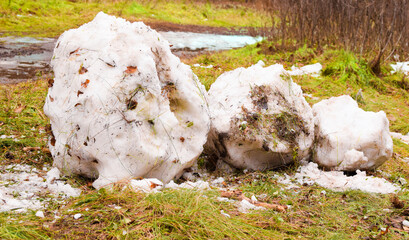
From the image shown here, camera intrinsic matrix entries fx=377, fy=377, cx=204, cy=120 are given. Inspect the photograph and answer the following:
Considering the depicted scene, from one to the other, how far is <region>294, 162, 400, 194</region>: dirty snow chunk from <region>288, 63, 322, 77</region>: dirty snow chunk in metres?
4.39

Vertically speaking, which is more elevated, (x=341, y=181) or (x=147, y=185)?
(x=147, y=185)

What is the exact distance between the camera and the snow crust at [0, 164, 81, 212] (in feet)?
7.63

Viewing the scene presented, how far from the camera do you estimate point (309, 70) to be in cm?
793

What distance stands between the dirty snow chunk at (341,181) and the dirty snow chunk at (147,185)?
1276 millimetres

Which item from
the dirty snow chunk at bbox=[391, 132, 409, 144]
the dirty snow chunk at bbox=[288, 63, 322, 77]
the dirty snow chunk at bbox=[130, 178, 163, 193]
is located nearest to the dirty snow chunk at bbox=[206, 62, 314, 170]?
the dirty snow chunk at bbox=[130, 178, 163, 193]

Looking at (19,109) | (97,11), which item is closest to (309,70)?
(19,109)

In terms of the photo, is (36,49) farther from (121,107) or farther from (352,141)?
(352,141)

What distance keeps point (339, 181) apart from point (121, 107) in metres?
1.92

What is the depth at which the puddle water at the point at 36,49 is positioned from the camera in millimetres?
7230

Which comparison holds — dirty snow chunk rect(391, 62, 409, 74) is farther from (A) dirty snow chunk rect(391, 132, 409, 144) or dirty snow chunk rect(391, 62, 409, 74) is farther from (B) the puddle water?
(B) the puddle water

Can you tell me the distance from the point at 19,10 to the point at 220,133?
1212cm

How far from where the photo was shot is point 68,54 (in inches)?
117

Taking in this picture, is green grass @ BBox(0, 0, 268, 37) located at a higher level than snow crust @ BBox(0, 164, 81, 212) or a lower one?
lower

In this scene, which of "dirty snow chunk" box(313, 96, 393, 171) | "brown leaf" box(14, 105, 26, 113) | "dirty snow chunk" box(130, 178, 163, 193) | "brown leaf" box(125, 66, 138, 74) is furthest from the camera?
"brown leaf" box(14, 105, 26, 113)
